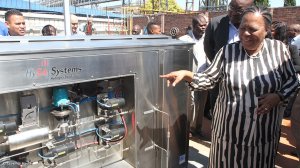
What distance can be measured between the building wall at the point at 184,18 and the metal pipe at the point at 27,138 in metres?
9.57

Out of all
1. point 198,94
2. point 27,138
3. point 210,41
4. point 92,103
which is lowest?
point 198,94

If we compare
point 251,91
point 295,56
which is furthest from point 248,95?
point 295,56

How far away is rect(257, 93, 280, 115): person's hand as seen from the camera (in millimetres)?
1738

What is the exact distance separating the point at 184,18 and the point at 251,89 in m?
13.7

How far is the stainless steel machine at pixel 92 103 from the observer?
5.14 ft

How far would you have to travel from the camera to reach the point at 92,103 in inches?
78.5

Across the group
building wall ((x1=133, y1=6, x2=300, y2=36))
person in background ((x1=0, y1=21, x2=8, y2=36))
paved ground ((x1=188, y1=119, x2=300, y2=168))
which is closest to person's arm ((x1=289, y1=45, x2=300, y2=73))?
paved ground ((x1=188, y1=119, x2=300, y2=168))

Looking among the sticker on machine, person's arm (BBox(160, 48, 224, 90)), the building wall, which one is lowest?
the sticker on machine

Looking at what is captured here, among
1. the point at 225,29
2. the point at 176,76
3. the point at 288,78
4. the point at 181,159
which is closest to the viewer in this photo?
the point at 288,78

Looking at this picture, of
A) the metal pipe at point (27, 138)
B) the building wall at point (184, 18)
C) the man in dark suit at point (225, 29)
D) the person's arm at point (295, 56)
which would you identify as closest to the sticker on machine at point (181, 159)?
the man in dark suit at point (225, 29)

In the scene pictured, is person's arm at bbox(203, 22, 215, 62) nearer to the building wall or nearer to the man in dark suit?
the man in dark suit

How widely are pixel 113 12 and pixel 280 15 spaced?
399 inches

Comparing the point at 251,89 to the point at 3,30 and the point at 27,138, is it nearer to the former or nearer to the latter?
the point at 27,138

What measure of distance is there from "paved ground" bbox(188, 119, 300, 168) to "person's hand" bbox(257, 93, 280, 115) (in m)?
1.54
